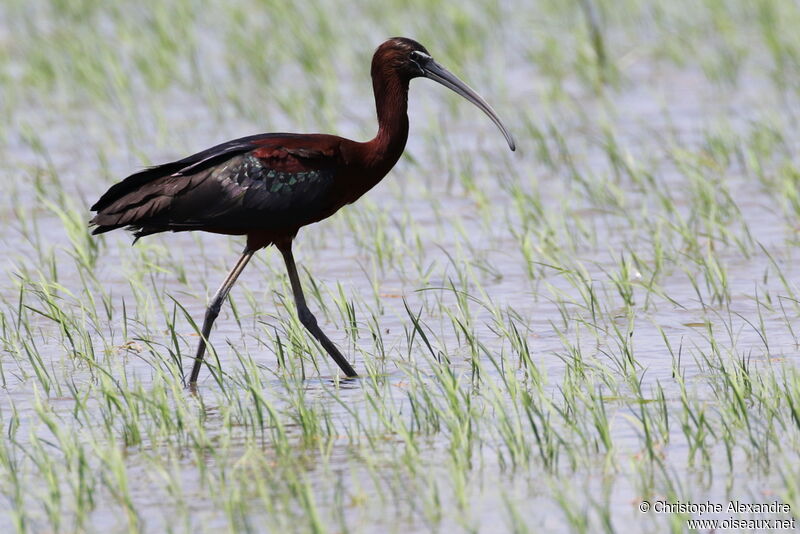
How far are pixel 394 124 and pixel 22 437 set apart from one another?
7.06 feet

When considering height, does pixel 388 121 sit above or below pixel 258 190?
above

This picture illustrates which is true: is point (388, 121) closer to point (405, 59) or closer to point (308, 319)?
point (405, 59)

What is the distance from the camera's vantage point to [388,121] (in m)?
6.68

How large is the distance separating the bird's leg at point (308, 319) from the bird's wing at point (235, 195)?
0.16 metres

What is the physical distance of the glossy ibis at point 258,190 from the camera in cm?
646

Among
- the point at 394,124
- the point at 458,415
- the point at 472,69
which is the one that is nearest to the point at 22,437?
the point at 458,415

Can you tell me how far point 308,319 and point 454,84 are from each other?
1.31 m

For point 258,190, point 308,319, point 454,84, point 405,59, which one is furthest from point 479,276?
point 258,190

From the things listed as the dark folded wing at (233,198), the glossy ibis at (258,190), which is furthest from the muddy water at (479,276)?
the dark folded wing at (233,198)

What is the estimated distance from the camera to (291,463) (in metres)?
4.96

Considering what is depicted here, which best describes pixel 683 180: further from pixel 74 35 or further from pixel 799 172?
pixel 74 35

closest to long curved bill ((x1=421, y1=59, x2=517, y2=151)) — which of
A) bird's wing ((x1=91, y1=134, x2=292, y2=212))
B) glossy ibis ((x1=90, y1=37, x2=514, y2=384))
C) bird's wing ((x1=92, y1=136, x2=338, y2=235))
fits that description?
glossy ibis ((x1=90, y1=37, x2=514, y2=384))

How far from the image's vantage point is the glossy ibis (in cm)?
646

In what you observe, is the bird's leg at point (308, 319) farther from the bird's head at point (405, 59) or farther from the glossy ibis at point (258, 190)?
the bird's head at point (405, 59)
